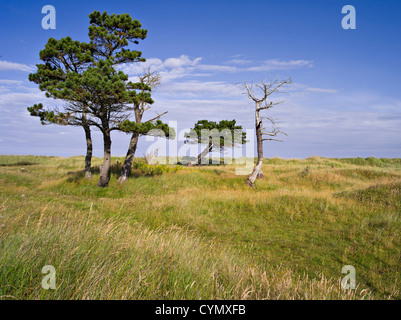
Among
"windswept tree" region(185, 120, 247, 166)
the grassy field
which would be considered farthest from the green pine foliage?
the grassy field

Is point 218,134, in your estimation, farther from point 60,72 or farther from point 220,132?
point 60,72

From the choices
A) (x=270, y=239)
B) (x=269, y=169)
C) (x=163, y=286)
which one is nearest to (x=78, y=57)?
(x=270, y=239)

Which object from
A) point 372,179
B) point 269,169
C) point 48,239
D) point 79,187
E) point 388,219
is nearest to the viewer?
point 48,239

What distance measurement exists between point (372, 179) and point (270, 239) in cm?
2092

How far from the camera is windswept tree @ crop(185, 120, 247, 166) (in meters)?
33.5

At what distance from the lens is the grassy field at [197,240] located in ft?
9.64

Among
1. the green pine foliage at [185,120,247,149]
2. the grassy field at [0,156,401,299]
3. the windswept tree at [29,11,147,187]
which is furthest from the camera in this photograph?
the green pine foliage at [185,120,247,149]

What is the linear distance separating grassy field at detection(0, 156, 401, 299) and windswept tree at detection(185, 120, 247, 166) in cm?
1142

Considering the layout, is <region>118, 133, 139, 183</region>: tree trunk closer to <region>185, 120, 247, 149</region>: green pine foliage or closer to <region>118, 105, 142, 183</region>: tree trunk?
<region>118, 105, 142, 183</region>: tree trunk

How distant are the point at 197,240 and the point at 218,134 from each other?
2853cm

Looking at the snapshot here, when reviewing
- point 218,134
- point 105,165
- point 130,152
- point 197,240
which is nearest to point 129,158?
point 130,152
